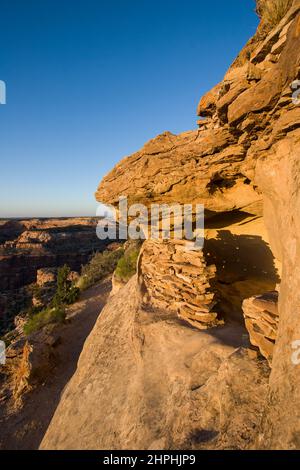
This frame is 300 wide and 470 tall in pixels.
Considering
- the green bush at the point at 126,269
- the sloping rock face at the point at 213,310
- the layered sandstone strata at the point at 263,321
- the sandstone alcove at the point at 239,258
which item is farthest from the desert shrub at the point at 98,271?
the layered sandstone strata at the point at 263,321

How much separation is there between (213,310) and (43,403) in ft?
23.1

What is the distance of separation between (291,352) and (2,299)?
3372 centimetres

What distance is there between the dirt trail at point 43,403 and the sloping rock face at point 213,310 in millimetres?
3498

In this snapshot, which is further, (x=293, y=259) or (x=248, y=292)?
(x=248, y=292)

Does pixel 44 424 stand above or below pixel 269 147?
below

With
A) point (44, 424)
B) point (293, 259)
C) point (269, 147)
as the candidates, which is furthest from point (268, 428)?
point (44, 424)

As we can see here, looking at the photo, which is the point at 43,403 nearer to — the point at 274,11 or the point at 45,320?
the point at 45,320

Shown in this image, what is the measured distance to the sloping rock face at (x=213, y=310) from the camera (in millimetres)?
2242

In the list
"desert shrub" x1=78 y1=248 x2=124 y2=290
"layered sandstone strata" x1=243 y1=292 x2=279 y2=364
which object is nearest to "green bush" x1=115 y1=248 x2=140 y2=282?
"desert shrub" x1=78 y1=248 x2=124 y2=290

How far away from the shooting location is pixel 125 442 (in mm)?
2688

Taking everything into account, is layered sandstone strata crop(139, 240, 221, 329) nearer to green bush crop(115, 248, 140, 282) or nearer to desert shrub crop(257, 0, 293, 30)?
desert shrub crop(257, 0, 293, 30)

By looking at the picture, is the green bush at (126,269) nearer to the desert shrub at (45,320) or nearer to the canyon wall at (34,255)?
the desert shrub at (45,320)

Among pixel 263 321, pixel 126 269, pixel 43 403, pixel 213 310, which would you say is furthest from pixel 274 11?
pixel 126 269
